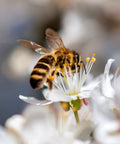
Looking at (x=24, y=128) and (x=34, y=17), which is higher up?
(x=24, y=128)

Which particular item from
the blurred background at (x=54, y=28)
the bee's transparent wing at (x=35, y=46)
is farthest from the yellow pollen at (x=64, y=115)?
the blurred background at (x=54, y=28)

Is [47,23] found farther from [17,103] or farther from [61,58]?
[61,58]

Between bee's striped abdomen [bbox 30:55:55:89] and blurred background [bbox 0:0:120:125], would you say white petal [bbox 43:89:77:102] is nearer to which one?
bee's striped abdomen [bbox 30:55:55:89]

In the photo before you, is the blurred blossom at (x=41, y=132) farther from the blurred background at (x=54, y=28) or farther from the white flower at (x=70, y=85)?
the blurred background at (x=54, y=28)

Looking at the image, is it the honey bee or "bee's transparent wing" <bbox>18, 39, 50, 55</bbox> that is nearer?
the honey bee

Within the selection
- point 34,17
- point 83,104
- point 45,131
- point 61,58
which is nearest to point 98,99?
point 45,131

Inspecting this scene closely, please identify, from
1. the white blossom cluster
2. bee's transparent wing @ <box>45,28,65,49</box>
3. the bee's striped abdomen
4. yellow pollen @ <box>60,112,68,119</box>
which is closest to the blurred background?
bee's transparent wing @ <box>45,28,65,49</box>

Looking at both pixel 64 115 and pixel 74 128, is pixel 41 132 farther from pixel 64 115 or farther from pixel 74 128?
pixel 64 115
